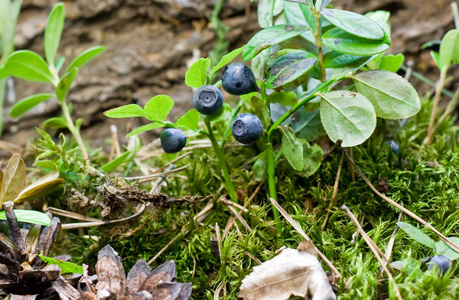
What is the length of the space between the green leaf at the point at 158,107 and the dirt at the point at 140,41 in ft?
3.63

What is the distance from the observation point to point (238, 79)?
1.34 meters

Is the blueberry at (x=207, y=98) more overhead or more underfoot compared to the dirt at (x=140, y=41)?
more overhead

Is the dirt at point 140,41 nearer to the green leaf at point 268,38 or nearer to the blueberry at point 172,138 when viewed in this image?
the blueberry at point 172,138

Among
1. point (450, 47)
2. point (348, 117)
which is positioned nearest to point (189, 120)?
point (348, 117)

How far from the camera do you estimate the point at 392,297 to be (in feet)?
3.55

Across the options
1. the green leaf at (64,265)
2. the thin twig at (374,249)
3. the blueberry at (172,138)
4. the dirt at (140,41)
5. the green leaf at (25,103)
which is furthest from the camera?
the dirt at (140,41)

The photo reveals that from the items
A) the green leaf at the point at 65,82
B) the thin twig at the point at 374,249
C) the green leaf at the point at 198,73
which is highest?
the green leaf at the point at 198,73

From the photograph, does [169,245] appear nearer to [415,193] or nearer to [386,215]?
[386,215]

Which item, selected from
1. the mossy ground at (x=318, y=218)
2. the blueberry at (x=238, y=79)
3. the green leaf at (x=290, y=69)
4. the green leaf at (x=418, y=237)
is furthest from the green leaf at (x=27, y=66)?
the green leaf at (x=418, y=237)

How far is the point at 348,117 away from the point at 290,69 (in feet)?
0.80

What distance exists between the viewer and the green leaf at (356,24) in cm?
125

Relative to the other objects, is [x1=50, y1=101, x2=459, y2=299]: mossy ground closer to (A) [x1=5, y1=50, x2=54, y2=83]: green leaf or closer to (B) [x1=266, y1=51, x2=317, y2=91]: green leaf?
(B) [x1=266, y1=51, x2=317, y2=91]: green leaf

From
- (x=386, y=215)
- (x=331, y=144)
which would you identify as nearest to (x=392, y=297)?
(x=386, y=215)

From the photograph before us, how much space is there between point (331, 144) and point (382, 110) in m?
0.33
